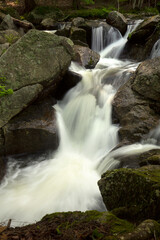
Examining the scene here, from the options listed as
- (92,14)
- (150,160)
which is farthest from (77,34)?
(150,160)

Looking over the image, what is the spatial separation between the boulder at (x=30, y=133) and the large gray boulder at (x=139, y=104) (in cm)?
218

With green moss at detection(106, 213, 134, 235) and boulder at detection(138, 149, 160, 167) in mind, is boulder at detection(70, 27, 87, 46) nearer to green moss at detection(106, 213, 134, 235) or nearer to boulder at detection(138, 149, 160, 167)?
boulder at detection(138, 149, 160, 167)

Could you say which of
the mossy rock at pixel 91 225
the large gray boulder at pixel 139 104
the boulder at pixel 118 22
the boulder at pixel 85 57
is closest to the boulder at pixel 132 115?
the large gray boulder at pixel 139 104

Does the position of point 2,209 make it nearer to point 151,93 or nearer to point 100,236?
point 100,236

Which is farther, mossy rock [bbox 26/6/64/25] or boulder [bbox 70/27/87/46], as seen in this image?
mossy rock [bbox 26/6/64/25]

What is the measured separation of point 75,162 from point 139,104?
108 inches

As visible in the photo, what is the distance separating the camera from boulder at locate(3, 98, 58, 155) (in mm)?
5883

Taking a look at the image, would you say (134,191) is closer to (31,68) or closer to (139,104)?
(139,104)

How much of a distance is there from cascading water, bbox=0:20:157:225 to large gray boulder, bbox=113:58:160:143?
0.35 m

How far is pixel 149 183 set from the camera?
252 centimetres

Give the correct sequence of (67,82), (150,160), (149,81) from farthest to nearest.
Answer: (67,82) → (149,81) → (150,160)

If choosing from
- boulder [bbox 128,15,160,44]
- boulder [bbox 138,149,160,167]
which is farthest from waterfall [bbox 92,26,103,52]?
boulder [bbox 138,149,160,167]

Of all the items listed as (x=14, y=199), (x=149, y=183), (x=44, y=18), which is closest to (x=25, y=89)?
(x=14, y=199)

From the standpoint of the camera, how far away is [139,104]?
6406 mm
